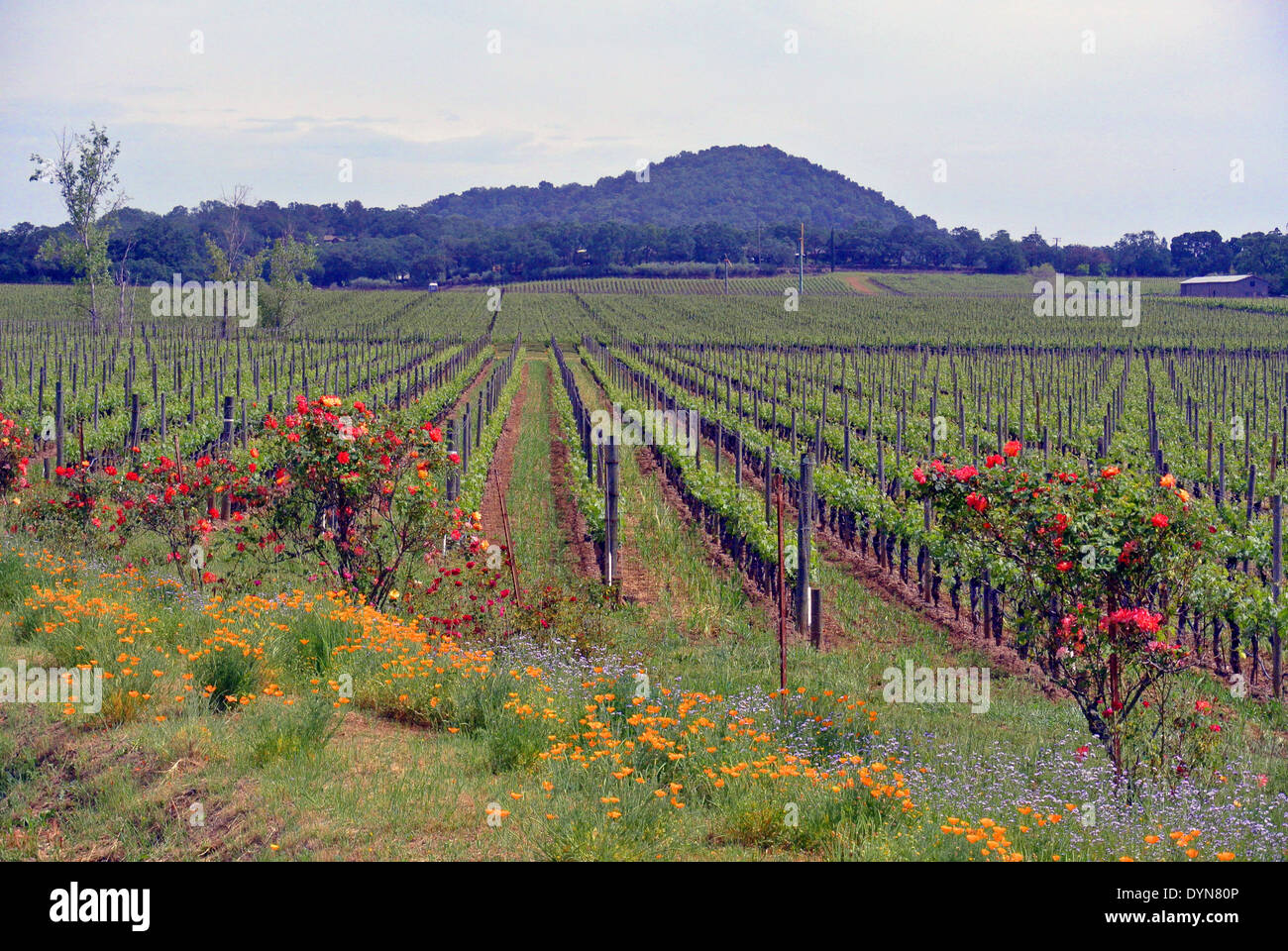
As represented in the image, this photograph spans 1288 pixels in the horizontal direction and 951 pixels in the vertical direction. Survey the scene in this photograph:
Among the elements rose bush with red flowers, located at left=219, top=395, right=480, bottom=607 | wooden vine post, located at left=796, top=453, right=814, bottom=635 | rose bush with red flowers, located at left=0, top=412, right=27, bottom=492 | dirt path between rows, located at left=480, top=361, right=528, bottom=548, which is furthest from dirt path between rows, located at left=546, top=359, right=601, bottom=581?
rose bush with red flowers, located at left=0, top=412, right=27, bottom=492

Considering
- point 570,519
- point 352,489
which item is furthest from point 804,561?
point 570,519

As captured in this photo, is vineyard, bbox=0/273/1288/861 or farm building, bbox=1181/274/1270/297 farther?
farm building, bbox=1181/274/1270/297

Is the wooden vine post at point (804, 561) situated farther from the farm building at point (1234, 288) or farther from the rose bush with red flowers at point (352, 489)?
the farm building at point (1234, 288)

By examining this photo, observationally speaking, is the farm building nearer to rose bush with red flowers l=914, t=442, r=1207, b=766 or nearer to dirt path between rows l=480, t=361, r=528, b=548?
dirt path between rows l=480, t=361, r=528, b=548

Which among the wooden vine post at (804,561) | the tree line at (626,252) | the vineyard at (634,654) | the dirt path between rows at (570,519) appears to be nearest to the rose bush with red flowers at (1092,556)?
the vineyard at (634,654)

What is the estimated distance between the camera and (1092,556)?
6.86m

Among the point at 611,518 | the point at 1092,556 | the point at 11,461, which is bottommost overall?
the point at 611,518

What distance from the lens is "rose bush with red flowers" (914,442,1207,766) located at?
6.84 m

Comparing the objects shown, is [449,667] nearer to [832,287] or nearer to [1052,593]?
[1052,593]

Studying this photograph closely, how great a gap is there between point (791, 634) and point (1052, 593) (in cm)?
416

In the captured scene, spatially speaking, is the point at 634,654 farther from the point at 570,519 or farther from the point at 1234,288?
the point at 1234,288

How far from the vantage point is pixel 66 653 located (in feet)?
23.6

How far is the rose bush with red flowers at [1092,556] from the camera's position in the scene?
6.84 metres

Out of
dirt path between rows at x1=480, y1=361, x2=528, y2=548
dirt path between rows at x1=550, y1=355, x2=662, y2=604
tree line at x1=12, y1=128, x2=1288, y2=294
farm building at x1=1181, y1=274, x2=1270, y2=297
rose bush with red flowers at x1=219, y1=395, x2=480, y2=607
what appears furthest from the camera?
tree line at x1=12, y1=128, x2=1288, y2=294
